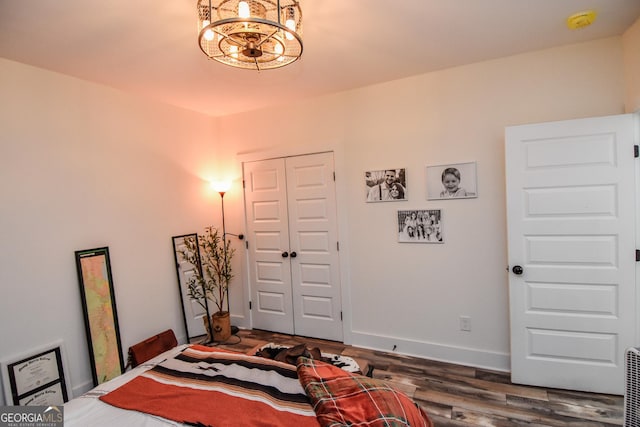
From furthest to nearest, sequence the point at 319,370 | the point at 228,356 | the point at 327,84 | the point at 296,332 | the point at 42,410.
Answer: the point at 296,332
the point at 327,84
the point at 228,356
the point at 319,370
the point at 42,410

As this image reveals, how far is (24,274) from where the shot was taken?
2363 millimetres

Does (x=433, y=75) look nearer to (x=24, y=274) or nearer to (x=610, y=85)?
(x=610, y=85)

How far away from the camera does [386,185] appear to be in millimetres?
3195

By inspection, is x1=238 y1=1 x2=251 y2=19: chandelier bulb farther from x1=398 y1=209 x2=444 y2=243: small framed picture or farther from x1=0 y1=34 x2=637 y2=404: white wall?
x1=398 y1=209 x2=444 y2=243: small framed picture

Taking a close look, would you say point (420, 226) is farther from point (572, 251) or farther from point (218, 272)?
point (218, 272)

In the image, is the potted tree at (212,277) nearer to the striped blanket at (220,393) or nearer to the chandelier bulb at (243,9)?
the striped blanket at (220,393)

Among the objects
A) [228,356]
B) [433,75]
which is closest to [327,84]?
[433,75]

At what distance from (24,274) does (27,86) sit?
1414 mm

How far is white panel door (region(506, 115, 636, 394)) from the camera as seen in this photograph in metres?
2.32

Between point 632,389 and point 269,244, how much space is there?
3.24 meters

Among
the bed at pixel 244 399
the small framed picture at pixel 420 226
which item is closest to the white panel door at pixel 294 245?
the small framed picture at pixel 420 226

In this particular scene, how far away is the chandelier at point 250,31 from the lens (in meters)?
1.38

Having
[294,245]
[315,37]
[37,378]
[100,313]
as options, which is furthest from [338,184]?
[37,378]

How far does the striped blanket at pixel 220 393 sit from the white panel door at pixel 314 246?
1.61 meters
